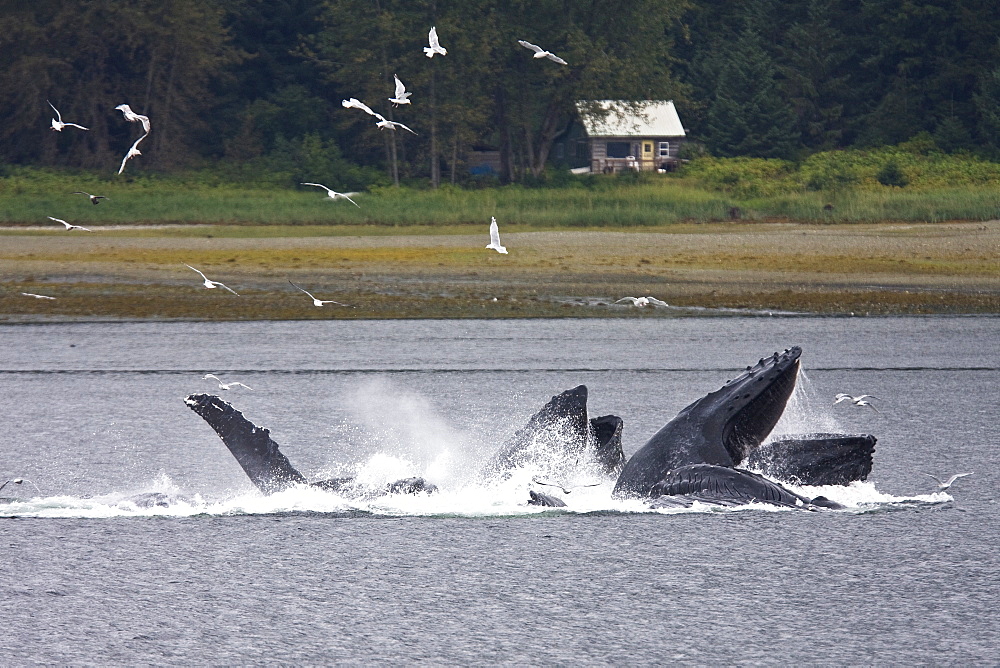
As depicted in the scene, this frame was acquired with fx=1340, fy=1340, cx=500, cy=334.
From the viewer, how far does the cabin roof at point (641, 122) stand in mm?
57406

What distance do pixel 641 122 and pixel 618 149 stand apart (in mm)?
2509

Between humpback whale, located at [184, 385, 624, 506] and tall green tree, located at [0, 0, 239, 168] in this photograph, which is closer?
humpback whale, located at [184, 385, 624, 506]

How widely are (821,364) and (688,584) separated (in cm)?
1014

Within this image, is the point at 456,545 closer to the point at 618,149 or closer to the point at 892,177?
the point at 892,177

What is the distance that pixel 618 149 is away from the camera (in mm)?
62000

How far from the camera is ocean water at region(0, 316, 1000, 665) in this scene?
20.3 ft

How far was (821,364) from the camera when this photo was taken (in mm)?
16703

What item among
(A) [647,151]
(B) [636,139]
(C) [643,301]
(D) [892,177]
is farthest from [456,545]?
(A) [647,151]

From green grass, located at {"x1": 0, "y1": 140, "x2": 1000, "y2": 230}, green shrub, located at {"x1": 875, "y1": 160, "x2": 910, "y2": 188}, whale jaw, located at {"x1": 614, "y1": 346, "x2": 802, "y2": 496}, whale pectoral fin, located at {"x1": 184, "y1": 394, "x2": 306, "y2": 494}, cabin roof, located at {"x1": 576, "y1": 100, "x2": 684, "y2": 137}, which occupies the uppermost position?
cabin roof, located at {"x1": 576, "y1": 100, "x2": 684, "y2": 137}

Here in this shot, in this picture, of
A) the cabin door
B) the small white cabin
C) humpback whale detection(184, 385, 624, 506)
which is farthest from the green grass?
humpback whale detection(184, 385, 624, 506)

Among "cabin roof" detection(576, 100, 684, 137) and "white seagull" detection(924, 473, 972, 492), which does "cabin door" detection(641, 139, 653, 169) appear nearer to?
"cabin roof" detection(576, 100, 684, 137)

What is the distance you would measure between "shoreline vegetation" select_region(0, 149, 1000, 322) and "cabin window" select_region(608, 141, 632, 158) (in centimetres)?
1162

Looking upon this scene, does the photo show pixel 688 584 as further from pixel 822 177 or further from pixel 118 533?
pixel 822 177

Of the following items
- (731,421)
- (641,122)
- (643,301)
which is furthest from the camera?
(641,122)
